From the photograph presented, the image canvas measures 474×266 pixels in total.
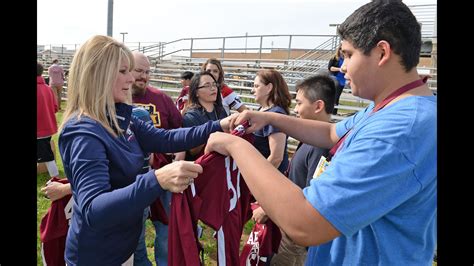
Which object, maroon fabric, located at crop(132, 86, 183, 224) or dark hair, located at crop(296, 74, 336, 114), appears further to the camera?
maroon fabric, located at crop(132, 86, 183, 224)

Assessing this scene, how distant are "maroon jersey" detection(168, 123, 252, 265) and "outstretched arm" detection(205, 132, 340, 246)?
617mm

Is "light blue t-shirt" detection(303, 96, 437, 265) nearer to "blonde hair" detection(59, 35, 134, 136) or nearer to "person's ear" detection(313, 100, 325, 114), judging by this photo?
"blonde hair" detection(59, 35, 134, 136)

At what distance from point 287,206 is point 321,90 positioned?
1.96m

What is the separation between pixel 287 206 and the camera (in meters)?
1.17

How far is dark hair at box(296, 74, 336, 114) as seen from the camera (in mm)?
2965

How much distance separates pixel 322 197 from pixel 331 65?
22.6 feet

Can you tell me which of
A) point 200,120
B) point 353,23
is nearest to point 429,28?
point 200,120

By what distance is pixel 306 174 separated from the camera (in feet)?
9.03

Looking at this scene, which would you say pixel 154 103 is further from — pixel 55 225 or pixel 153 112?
pixel 55 225

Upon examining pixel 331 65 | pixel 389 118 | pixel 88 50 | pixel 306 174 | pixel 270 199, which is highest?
pixel 331 65

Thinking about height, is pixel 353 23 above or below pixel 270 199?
above

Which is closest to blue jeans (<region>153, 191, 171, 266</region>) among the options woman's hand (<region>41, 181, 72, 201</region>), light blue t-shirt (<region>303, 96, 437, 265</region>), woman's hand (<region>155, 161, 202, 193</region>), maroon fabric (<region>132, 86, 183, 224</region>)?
maroon fabric (<region>132, 86, 183, 224</region>)

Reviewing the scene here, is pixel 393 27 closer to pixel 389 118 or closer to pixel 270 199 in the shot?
pixel 389 118
